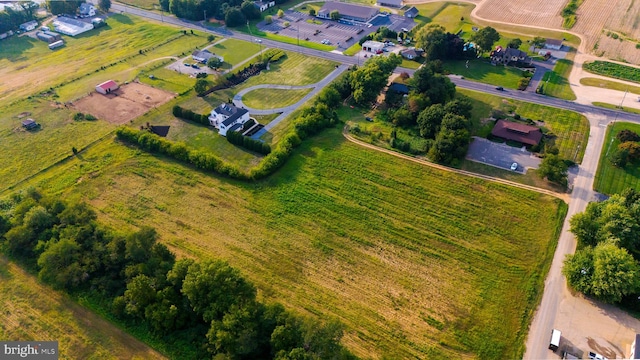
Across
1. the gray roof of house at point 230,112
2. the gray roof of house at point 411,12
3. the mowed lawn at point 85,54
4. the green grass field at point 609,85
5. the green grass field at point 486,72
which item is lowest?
the mowed lawn at point 85,54

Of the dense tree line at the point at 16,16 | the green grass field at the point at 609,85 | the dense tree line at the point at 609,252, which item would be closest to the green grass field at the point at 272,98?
the dense tree line at the point at 609,252

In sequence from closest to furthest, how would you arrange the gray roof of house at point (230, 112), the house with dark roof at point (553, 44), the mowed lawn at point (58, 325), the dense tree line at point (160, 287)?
the dense tree line at point (160, 287), the mowed lawn at point (58, 325), the gray roof of house at point (230, 112), the house with dark roof at point (553, 44)

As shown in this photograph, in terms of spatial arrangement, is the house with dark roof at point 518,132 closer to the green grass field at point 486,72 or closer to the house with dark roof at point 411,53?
the green grass field at point 486,72

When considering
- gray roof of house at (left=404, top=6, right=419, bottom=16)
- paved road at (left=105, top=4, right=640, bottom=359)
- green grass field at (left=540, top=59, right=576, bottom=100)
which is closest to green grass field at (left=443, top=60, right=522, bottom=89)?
paved road at (left=105, top=4, right=640, bottom=359)

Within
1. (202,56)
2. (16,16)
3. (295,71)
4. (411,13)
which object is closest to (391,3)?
(411,13)

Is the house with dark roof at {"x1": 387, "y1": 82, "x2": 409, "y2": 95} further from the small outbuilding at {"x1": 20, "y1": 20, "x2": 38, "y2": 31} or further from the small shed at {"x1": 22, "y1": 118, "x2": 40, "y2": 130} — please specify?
the small outbuilding at {"x1": 20, "y1": 20, "x2": 38, "y2": 31}

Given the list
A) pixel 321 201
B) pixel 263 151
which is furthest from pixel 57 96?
pixel 321 201

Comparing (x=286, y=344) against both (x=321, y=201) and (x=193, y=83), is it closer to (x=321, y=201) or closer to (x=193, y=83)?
(x=321, y=201)
